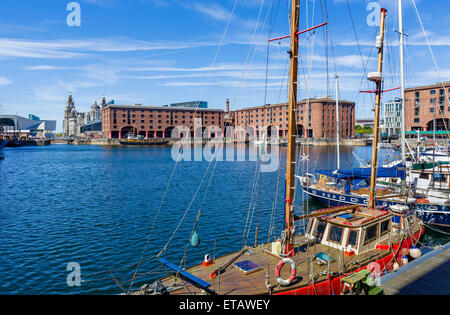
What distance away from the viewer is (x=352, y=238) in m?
14.8

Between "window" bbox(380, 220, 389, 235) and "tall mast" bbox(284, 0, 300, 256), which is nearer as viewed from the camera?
"tall mast" bbox(284, 0, 300, 256)

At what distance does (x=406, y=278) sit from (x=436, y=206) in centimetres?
1777

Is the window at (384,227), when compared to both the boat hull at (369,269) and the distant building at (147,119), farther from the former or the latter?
the distant building at (147,119)

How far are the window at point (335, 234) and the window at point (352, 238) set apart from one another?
458mm

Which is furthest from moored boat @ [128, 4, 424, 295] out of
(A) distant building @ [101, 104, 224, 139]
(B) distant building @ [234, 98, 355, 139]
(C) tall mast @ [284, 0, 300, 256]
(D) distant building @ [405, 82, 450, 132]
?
(A) distant building @ [101, 104, 224, 139]

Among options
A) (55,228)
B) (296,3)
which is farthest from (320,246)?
(55,228)

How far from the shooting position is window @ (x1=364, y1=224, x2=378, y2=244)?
1523 centimetres

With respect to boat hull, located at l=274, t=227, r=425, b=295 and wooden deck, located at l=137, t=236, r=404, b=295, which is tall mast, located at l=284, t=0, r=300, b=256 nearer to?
wooden deck, located at l=137, t=236, r=404, b=295

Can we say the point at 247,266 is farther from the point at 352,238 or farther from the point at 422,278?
the point at 422,278

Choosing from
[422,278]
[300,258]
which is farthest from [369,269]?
[300,258]

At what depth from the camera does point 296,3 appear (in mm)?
13266

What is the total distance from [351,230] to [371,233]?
158cm

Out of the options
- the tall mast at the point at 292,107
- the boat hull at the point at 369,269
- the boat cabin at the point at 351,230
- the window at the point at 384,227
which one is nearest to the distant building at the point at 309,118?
the window at the point at 384,227

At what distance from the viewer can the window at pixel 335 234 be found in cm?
1520
